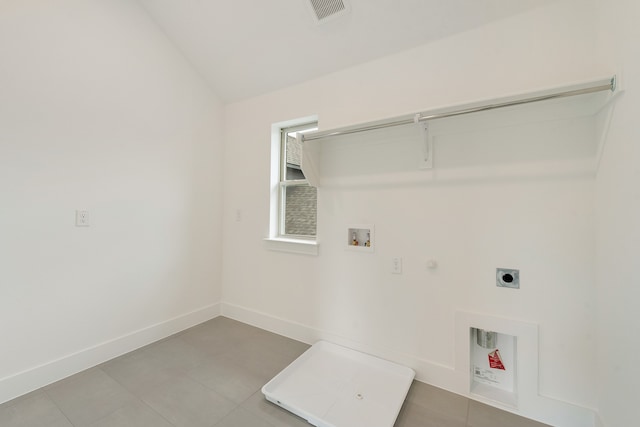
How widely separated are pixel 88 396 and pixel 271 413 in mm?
1184

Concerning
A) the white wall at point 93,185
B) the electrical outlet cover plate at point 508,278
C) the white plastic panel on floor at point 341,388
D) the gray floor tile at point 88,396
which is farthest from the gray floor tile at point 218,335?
the electrical outlet cover plate at point 508,278

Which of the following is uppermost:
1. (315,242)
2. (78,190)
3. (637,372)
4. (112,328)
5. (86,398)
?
(78,190)

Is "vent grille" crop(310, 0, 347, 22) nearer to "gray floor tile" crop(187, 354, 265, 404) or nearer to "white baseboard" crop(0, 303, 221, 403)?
"gray floor tile" crop(187, 354, 265, 404)

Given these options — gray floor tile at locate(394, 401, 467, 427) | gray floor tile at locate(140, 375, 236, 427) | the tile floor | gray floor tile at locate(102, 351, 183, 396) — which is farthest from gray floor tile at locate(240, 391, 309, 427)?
gray floor tile at locate(102, 351, 183, 396)

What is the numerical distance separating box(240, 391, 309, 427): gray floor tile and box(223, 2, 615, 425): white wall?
726mm

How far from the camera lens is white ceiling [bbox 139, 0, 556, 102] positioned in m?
1.64

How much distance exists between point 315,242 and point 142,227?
1528mm

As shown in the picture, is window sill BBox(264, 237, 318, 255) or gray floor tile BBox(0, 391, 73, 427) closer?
gray floor tile BBox(0, 391, 73, 427)

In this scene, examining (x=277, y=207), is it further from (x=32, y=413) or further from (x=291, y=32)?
(x=32, y=413)

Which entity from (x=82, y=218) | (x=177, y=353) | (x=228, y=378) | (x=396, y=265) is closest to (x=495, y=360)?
(x=396, y=265)

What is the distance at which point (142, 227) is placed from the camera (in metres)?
2.27

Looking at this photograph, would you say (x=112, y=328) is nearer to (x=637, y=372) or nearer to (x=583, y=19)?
(x=637, y=372)

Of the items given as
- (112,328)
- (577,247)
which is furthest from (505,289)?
(112,328)

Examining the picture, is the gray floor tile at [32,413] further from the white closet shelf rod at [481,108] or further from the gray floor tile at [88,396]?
the white closet shelf rod at [481,108]
